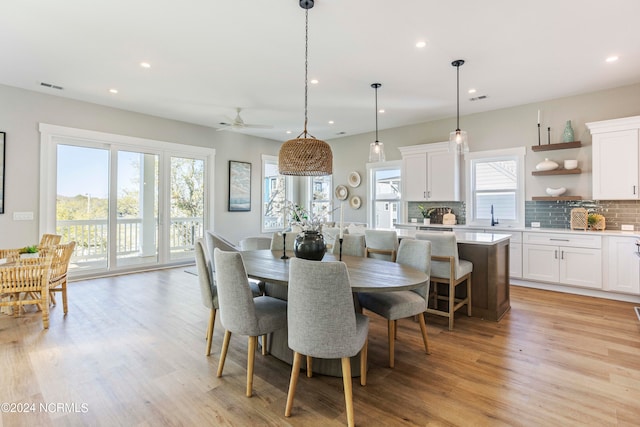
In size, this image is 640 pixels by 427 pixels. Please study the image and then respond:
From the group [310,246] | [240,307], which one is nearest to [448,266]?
[310,246]

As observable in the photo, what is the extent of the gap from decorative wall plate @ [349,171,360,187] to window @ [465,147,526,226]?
244cm

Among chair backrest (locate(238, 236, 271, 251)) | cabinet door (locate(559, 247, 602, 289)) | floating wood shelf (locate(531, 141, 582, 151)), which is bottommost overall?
cabinet door (locate(559, 247, 602, 289))

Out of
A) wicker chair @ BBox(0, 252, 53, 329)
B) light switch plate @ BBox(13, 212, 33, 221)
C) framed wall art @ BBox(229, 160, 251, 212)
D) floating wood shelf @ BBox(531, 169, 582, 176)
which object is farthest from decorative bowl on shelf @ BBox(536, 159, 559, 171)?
light switch plate @ BBox(13, 212, 33, 221)

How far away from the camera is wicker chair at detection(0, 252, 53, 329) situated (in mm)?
3092

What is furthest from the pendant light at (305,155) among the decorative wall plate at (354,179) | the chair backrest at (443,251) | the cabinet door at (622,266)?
the decorative wall plate at (354,179)

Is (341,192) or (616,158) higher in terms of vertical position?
(616,158)

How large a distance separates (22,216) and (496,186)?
7453 mm

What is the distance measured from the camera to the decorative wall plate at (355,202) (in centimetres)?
744

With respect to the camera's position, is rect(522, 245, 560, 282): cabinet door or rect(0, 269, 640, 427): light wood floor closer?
rect(0, 269, 640, 427): light wood floor

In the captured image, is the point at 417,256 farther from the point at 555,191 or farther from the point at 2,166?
the point at 2,166

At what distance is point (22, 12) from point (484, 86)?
5.17 meters

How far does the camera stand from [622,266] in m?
4.12

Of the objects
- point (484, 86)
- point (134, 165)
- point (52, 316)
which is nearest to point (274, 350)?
point (52, 316)

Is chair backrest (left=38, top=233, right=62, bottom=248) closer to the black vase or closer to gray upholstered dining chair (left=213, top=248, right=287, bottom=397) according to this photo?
gray upholstered dining chair (left=213, top=248, right=287, bottom=397)
